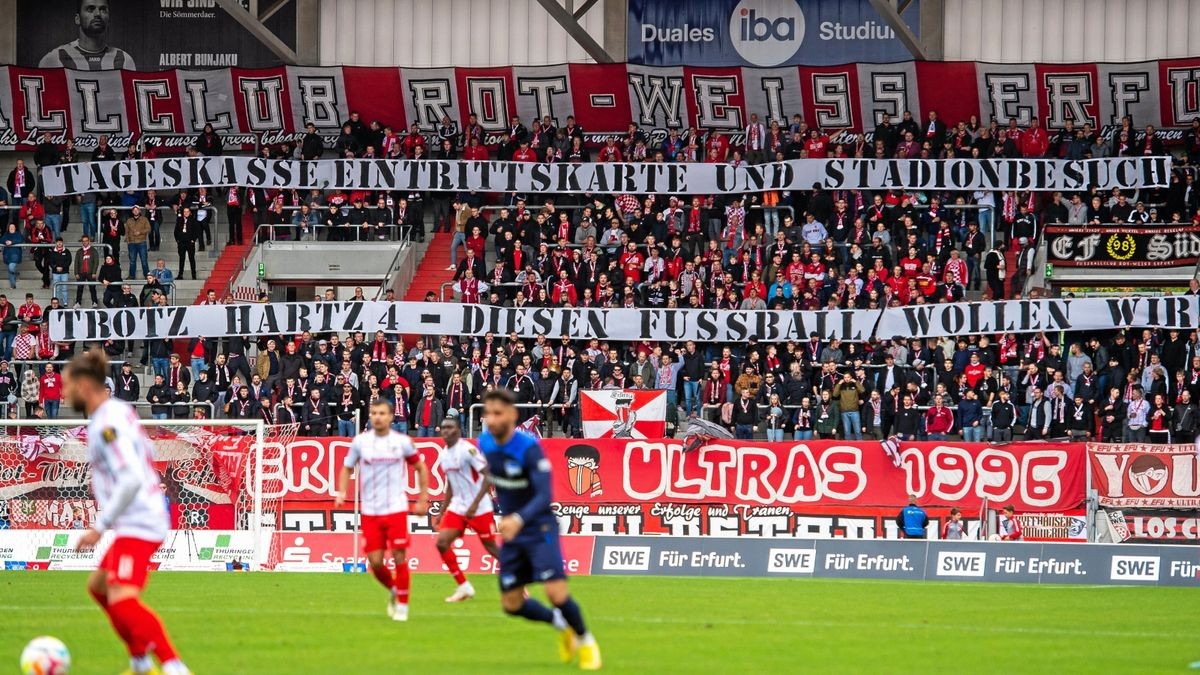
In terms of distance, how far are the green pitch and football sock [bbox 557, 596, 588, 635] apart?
36 centimetres

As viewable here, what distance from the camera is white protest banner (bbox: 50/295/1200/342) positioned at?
33688 millimetres

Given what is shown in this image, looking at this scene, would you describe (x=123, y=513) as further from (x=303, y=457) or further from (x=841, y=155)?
(x=841, y=155)

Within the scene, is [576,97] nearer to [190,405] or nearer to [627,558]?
[190,405]

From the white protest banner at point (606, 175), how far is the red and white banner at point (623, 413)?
10636 mm

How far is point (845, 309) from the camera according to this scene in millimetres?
34906

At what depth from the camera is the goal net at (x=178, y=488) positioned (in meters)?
24.7

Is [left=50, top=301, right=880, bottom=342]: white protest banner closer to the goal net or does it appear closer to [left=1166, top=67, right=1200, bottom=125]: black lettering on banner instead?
the goal net

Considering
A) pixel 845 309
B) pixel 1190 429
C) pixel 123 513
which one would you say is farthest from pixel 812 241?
pixel 123 513

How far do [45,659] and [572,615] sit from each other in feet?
11.6

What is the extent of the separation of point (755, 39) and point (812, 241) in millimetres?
10208

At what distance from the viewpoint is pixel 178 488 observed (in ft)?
85.1

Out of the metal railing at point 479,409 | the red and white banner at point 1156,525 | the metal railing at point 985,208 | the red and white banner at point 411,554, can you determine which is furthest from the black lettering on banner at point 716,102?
the red and white banner at point 411,554

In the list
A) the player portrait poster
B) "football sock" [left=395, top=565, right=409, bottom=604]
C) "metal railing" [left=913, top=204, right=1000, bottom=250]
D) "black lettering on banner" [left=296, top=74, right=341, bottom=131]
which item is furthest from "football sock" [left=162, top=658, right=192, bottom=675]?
the player portrait poster

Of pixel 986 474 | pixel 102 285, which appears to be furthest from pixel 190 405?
pixel 986 474
